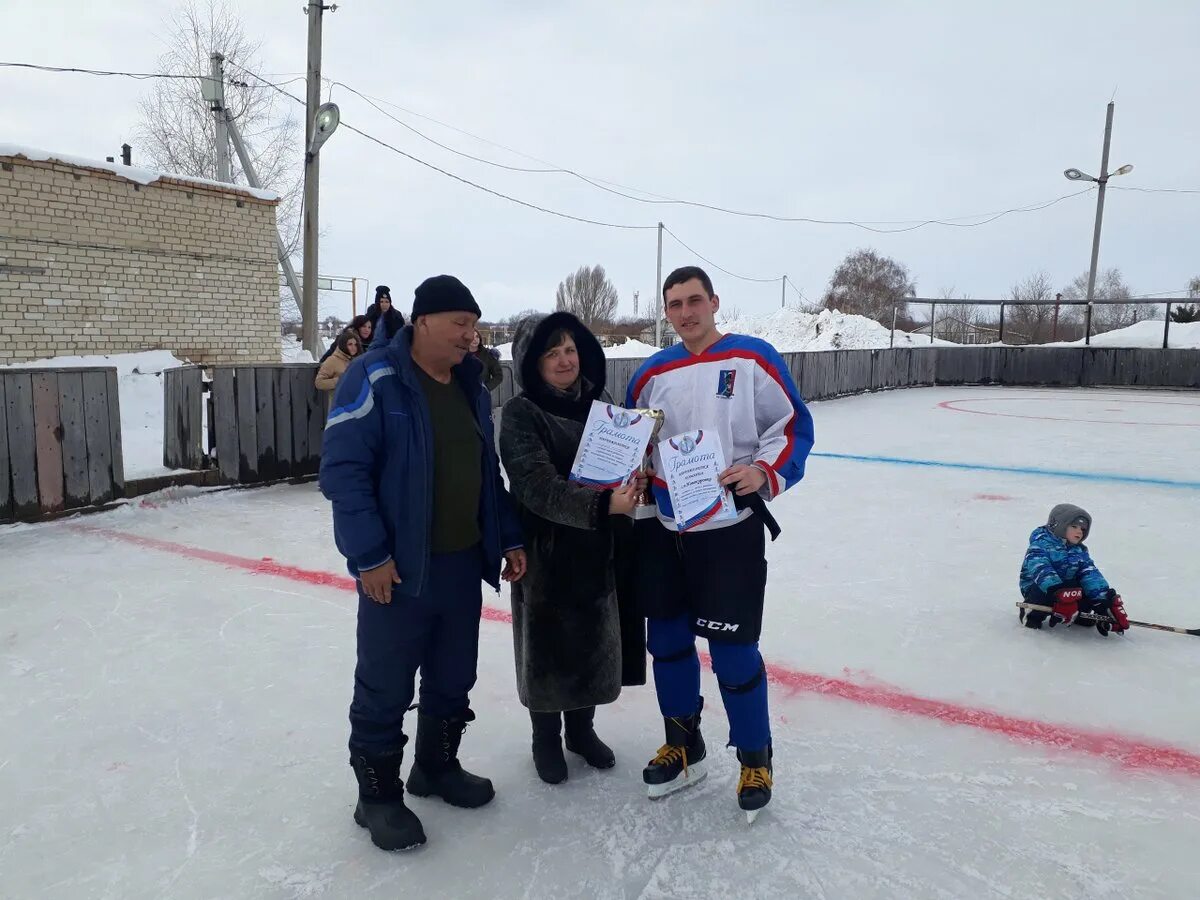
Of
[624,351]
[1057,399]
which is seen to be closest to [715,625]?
[1057,399]

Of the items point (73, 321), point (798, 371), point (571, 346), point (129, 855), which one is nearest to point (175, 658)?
point (129, 855)

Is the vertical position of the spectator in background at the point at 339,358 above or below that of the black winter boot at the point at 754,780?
above

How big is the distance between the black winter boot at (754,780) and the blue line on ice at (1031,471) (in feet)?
20.5

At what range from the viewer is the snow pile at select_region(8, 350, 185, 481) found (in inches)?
273

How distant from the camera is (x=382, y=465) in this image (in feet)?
6.54

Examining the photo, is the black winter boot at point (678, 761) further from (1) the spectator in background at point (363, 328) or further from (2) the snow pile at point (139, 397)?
(2) the snow pile at point (139, 397)

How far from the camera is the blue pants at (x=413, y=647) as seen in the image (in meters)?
2.06

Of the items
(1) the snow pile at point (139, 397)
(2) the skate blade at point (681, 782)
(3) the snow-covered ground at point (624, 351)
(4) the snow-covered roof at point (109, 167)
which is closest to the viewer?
(2) the skate blade at point (681, 782)

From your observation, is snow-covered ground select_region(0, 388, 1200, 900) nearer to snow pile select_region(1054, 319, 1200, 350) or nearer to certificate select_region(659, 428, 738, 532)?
certificate select_region(659, 428, 738, 532)

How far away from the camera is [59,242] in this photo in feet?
34.6

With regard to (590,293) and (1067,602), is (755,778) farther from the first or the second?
(590,293)

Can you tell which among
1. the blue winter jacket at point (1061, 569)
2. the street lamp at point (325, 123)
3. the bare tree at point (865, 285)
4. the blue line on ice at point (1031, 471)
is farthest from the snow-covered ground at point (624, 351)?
the bare tree at point (865, 285)

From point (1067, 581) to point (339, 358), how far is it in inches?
207

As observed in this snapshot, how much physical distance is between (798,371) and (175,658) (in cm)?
1316
